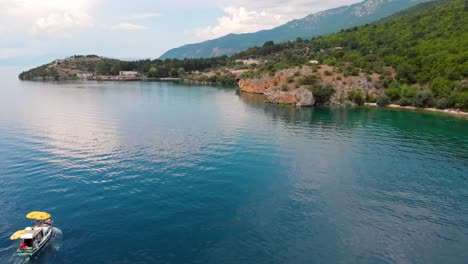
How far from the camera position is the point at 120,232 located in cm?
3203

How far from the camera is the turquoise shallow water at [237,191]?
1180 inches

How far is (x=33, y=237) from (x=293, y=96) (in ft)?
348

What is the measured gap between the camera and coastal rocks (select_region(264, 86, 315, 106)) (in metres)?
119

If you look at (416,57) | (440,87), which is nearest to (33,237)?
(440,87)

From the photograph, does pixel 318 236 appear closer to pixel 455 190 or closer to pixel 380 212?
pixel 380 212

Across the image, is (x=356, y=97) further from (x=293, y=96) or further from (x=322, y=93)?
(x=293, y=96)

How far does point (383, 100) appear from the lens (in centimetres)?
11519

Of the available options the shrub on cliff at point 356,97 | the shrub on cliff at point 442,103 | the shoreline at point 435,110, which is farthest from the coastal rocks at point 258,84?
the shrub on cliff at point 442,103

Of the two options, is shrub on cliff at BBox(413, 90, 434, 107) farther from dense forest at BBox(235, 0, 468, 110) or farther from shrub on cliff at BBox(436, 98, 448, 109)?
shrub on cliff at BBox(436, 98, 448, 109)

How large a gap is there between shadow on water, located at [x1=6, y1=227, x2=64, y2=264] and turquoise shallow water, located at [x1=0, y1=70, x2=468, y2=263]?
0.48ft

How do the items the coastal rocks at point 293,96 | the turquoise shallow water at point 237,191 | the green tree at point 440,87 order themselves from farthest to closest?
the coastal rocks at point 293,96, the green tree at point 440,87, the turquoise shallow water at point 237,191

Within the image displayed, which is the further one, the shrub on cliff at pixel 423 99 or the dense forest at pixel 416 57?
the dense forest at pixel 416 57

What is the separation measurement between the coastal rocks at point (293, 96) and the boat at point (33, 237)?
3916 inches

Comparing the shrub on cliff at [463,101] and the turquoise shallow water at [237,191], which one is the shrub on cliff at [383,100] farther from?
the turquoise shallow water at [237,191]
